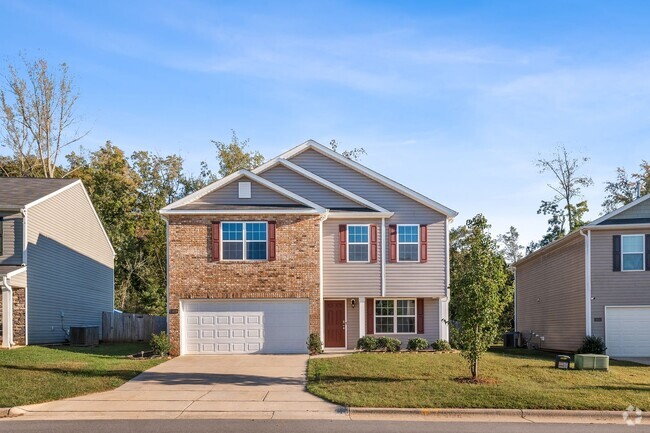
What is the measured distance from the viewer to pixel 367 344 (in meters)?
24.8

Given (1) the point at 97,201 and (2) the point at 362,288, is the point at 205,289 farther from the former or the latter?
(1) the point at 97,201

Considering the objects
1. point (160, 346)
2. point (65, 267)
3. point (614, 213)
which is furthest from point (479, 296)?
point (65, 267)

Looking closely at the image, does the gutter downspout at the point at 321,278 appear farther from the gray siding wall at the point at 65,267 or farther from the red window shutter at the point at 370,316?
the gray siding wall at the point at 65,267

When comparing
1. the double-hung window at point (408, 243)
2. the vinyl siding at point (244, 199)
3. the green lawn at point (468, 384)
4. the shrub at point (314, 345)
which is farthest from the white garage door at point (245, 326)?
the double-hung window at point (408, 243)

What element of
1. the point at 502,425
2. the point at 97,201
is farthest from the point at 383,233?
the point at 97,201

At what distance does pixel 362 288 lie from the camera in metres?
26.3

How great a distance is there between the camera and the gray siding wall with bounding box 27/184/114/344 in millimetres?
26922

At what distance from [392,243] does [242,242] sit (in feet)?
19.9

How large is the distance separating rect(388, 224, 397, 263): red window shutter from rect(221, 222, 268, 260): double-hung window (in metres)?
5.14

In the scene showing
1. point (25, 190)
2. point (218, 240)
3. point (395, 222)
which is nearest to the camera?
point (218, 240)

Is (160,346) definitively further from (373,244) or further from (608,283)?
(608,283)

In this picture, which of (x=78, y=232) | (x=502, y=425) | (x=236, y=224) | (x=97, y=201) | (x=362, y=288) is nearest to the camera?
(x=502, y=425)

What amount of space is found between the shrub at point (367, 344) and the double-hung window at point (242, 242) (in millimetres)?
4837

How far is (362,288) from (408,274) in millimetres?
1921
